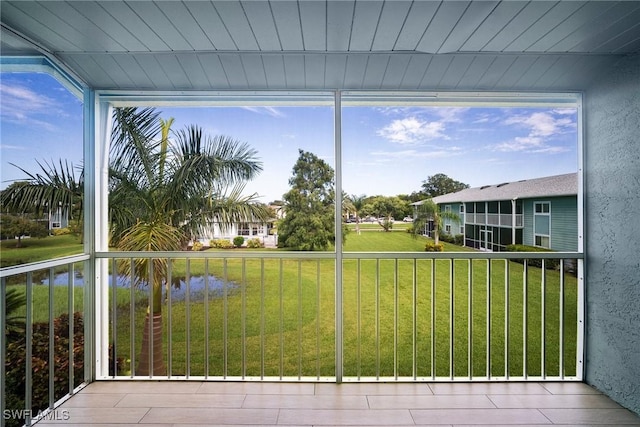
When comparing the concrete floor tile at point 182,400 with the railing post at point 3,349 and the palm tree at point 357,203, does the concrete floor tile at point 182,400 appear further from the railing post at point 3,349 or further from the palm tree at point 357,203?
the palm tree at point 357,203

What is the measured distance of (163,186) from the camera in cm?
258

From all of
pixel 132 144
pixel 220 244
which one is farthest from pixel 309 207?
pixel 132 144

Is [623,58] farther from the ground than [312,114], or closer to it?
farther from the ground

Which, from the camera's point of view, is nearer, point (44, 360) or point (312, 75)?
point (44, 360)

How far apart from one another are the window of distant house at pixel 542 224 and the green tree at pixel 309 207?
150 cm

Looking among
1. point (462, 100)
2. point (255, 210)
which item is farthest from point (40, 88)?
point (462, 100)

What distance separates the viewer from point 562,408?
2.11 m

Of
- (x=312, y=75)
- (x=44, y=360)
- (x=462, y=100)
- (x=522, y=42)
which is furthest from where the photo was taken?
(x=462, y=100)

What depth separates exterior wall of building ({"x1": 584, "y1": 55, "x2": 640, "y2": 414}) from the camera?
2.08 meters

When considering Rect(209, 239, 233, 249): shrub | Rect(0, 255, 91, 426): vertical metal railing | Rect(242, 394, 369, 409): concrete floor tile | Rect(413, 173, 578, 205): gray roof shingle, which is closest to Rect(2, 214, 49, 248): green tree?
Rect(0, 255, 91, 426): vertical metal railing

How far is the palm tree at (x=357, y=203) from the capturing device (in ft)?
8.44

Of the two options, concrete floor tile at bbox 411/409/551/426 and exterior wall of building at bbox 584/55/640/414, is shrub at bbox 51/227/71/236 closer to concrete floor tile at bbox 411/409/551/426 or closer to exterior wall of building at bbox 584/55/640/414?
concrete floor tile at bbox 411/409/551/426

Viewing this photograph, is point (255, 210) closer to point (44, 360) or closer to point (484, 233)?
point (44, 360)

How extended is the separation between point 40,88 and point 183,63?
81 cm
